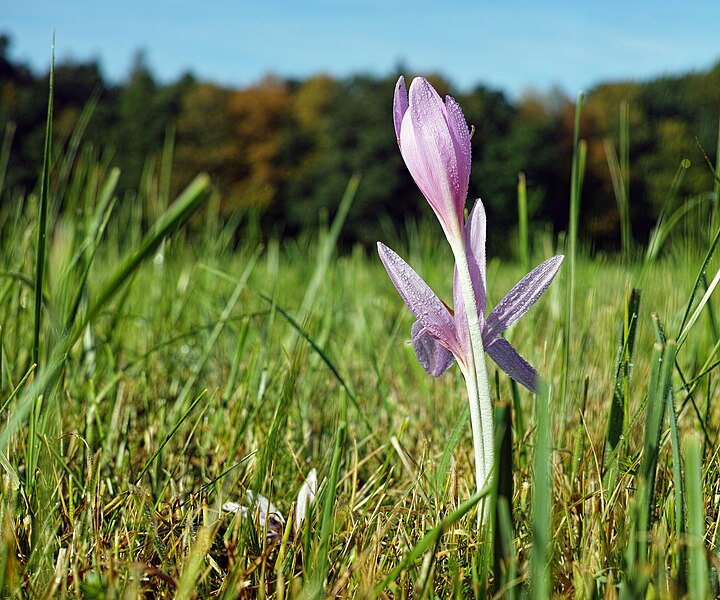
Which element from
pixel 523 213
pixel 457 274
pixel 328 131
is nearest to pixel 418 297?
pixel 457 274

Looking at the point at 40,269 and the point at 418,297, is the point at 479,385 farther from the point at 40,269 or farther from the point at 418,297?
the point at 40,269

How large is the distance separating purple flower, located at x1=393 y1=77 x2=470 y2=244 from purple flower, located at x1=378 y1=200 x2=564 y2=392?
0.04m

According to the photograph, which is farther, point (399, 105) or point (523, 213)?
point (523, 213)

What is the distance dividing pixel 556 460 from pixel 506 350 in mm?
302

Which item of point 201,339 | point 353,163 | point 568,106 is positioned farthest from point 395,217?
point 201,339

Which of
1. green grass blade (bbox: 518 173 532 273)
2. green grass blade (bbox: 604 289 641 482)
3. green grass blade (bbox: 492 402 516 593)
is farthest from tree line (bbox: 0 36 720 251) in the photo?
green grass blade (bbox: 492 402 516 593)

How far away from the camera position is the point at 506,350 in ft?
1.75

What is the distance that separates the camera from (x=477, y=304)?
526mm

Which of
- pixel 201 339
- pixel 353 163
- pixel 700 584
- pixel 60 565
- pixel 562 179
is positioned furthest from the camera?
pixel 353 163

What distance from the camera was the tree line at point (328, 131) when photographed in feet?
59.5

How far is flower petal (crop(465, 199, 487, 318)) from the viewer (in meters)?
0.53

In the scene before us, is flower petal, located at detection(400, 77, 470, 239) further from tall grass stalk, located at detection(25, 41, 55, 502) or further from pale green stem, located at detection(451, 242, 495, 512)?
tall grass stalk, located at detection(25, 41, 55, 502)

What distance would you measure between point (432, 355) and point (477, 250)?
97 millimetres

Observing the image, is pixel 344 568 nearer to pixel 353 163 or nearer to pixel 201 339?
pixel 201 339
